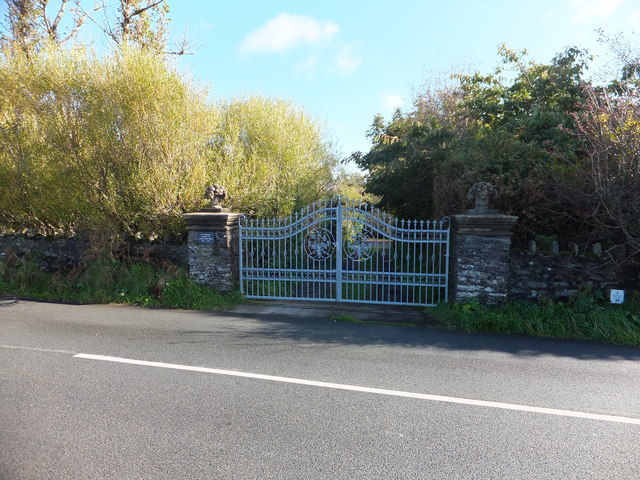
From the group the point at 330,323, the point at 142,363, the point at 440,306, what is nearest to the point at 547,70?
the point at 440,306

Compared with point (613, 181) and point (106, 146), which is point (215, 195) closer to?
point (106, 146)

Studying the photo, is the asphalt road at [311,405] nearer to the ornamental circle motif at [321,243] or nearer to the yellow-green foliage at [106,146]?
the ornamental circle motif at [321,243]

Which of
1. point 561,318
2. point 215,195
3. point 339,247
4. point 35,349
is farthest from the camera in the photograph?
point 215,195

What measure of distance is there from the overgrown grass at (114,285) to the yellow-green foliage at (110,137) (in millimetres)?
1007

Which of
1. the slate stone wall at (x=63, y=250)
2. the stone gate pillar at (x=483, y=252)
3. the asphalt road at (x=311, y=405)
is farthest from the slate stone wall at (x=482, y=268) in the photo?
the slate stone wall at (x=63, y=250)

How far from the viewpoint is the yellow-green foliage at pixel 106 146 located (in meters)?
8.59

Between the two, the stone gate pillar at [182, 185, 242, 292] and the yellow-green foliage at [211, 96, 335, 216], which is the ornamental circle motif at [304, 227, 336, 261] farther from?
the yellow-green foliage at [211, 96, 335, 216]

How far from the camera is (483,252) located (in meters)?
6.88

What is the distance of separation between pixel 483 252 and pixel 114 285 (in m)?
7.50

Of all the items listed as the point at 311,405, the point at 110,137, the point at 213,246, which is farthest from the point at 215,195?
the point at 311,405

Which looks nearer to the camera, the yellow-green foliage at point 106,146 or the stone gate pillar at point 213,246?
the stone gate pillar at point 213,246

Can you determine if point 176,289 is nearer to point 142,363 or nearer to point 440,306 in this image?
point 142,363

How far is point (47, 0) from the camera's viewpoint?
14.8 m

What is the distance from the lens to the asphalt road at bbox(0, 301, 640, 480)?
111 inches
